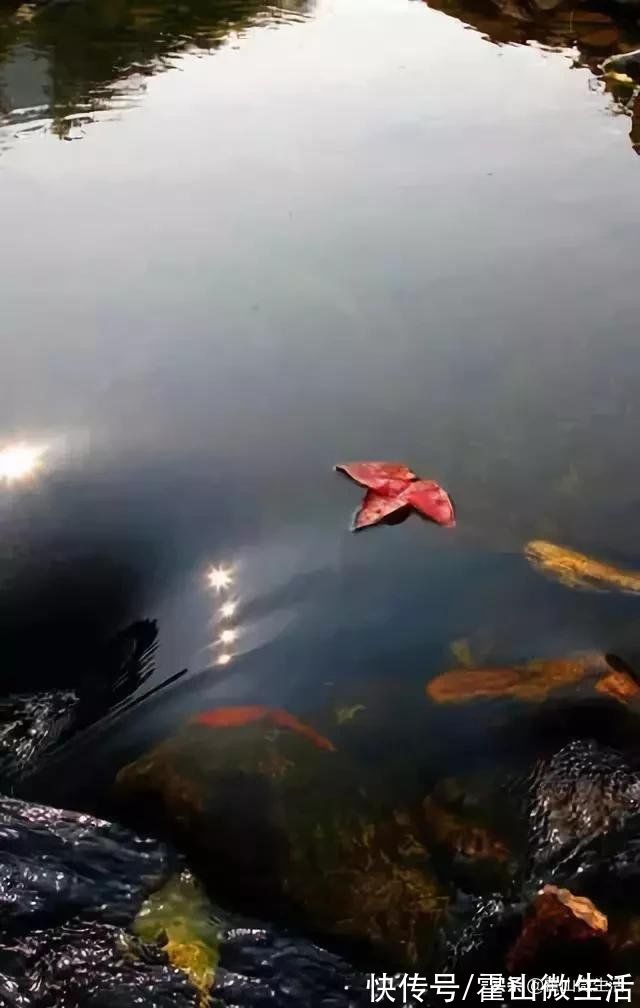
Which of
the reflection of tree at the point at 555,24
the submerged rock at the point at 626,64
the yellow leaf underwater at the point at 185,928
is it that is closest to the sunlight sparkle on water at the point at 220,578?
the yellow leaf underwater at the point at 185,928

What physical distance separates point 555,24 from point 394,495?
12.7 m

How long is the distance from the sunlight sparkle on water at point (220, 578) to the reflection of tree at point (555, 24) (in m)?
10.4

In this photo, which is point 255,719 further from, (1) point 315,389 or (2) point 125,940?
(1) point 315,389

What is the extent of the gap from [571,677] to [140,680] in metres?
2.07

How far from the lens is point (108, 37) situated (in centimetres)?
1396

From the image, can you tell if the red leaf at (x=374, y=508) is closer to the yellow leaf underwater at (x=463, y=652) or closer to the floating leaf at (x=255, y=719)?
the yellow leaf underwater at (x=463, y=652)

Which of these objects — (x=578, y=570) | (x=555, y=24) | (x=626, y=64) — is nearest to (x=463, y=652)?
(x=578, y=570)

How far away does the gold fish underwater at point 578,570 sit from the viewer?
483 cm

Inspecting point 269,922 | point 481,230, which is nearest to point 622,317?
point 481,230

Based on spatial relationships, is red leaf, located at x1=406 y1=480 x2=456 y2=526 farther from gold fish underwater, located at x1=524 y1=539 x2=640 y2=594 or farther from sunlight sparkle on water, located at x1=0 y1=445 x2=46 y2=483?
sunlight sparkle on water, located at x1=0 y1=445 x2=46 y2=483

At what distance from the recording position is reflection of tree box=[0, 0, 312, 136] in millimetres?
11867

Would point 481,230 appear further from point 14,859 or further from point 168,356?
point 14,859

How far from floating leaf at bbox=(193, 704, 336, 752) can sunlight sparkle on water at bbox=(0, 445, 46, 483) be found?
6.72ft

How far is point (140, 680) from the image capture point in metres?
4.43
